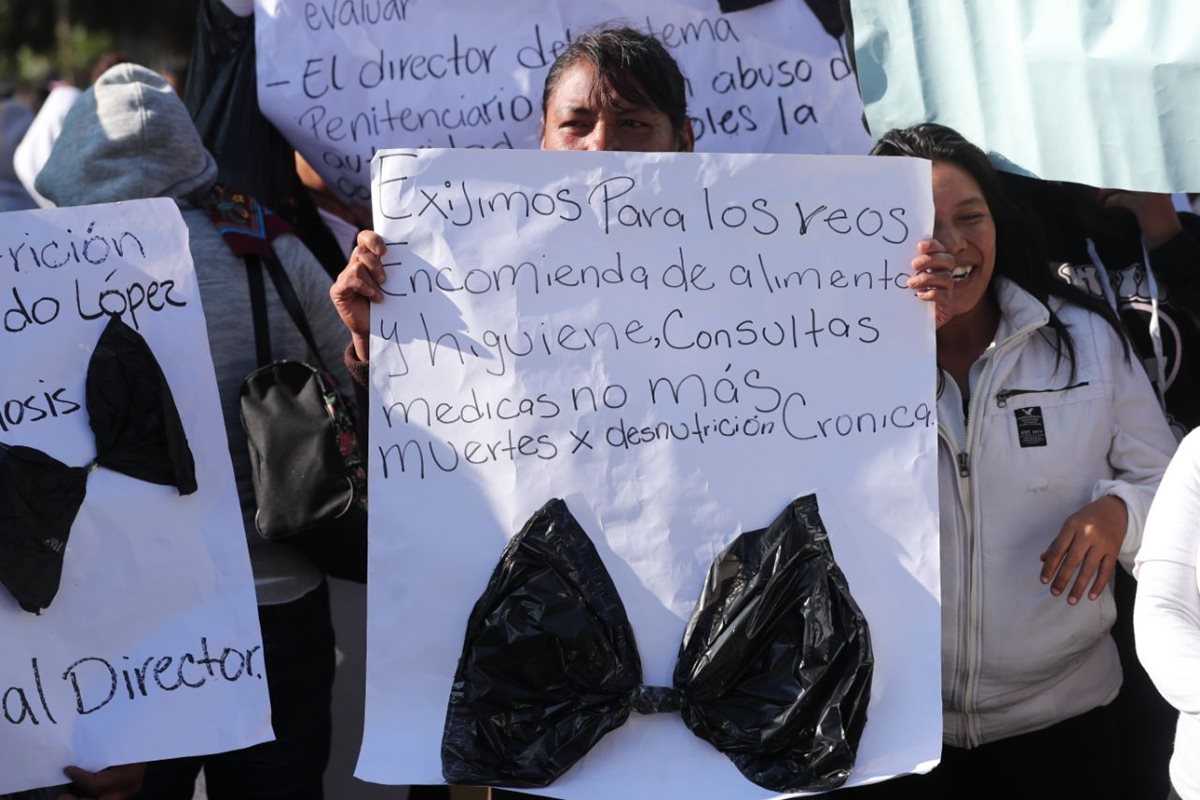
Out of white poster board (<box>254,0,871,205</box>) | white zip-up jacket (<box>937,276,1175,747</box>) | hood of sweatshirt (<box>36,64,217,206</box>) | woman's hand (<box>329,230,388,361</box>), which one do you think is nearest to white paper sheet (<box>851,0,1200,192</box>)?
white poster board (<box>254,0,871,205</box>)

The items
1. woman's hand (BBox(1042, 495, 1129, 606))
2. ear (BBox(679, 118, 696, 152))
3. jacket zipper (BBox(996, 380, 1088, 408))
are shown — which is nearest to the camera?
woman's hand (BBox(1042, 495, 1129, 606))

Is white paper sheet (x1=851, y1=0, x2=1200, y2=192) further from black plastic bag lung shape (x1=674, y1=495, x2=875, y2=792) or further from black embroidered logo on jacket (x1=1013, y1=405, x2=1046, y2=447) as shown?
black plastic bag lung shape (x1=674, y1=495, x2=875, y2=792)

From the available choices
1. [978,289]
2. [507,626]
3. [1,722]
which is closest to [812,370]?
[978,289]

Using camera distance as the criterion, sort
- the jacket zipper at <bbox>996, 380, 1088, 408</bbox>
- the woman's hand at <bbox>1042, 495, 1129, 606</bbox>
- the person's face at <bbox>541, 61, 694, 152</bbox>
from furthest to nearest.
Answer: the person's face at <bbox>541, 61, 694, 152</bbox>, the jacket zipper at <bbox>996, 380, 1088, 408</bbox>, the woman's hand at <bbox>1042, 495, 1129, 606</bbox>

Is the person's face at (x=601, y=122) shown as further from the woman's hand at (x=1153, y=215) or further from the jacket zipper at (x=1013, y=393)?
the woman's hand at (x=1153, y=215)

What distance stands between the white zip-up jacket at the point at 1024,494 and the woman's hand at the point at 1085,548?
1.9 inches

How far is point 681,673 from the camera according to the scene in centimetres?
227

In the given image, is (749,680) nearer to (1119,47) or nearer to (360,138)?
(1119,47)

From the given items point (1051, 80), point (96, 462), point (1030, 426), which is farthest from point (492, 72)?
point (1030, 426)

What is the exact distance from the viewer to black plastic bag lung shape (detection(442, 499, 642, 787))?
2.24m

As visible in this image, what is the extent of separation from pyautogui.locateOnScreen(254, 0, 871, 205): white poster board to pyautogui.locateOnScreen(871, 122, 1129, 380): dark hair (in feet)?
1.98

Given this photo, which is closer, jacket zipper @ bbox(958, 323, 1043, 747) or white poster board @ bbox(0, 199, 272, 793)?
white poster board @ bbox(0, 199, 272, 793)

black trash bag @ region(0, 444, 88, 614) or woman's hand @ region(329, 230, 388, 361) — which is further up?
woman's hand @ region(329, 230, 388, 361)

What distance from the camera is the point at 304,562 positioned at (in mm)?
2814
